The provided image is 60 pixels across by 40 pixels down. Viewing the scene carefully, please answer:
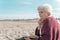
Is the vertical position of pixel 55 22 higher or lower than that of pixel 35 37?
higher

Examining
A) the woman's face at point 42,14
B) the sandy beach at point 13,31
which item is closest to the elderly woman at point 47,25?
the woman's face at point 42,14

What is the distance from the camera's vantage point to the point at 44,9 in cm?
377

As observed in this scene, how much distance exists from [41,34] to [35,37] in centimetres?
19

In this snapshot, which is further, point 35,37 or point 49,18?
point 35,37

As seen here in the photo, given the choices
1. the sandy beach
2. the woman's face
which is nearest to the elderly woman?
the woman's face

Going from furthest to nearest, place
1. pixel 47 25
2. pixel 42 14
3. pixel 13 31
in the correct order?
pixel 13 31 → pixel 42 14 → pixel 47 25

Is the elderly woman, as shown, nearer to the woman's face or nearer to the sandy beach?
the woman's face

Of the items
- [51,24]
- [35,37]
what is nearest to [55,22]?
[51,24]

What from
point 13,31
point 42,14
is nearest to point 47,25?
point 42,14

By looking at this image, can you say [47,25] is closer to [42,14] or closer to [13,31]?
[42,14]

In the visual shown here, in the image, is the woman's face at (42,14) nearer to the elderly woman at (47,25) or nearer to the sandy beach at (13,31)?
the elderly woman at (47,25)

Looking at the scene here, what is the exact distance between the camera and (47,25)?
12.1 feet

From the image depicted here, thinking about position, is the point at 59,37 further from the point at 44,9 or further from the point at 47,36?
the point at 44,9

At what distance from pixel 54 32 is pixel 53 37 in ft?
0.27
